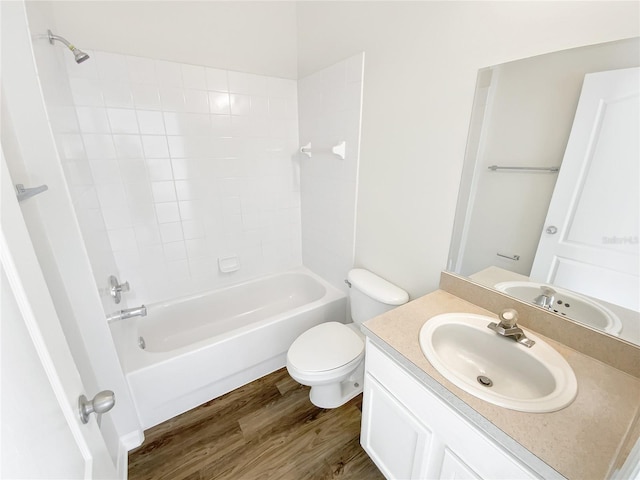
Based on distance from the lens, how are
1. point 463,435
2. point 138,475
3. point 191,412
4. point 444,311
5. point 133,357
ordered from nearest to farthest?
point 463,435, point 444,311, point 138,475, point 133,357, point 191,412

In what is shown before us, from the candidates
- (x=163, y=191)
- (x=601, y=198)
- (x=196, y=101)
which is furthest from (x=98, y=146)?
(x=601, y=198)

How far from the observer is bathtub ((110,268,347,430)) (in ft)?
4.80

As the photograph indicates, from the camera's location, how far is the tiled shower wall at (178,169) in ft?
5.02

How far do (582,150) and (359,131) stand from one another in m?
1.03

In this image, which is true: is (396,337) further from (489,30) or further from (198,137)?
(198,137)

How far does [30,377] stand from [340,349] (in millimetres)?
1264

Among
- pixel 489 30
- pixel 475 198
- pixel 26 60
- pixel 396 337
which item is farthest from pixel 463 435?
pixel 26 60

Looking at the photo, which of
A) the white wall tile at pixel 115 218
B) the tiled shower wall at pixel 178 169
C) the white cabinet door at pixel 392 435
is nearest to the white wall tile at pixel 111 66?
the tiled shower wall at pixel 178 169

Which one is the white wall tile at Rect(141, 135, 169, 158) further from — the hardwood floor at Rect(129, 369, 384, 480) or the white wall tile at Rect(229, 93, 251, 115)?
the hardwood floor at Rect(129, 369, 384, 480)

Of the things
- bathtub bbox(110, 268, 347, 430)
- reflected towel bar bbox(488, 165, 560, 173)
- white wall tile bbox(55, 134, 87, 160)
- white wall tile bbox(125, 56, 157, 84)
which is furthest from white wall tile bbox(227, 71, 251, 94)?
reflected towel bar bbox(488, 165, 560, 173)

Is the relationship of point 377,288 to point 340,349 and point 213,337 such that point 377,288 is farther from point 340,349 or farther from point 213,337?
point 213,337

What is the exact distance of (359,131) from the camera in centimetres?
162

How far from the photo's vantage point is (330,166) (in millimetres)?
1925

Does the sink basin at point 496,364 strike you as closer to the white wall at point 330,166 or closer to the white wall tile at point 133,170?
the white wall at point 330,166
